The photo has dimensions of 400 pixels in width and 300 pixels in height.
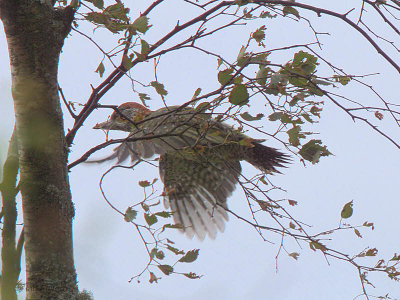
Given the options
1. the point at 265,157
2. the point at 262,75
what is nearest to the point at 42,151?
the point at 262,75

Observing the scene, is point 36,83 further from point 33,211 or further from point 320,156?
point 320,156

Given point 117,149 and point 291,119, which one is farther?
point 117,149

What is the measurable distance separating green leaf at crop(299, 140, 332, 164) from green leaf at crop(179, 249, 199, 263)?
1.70 feet

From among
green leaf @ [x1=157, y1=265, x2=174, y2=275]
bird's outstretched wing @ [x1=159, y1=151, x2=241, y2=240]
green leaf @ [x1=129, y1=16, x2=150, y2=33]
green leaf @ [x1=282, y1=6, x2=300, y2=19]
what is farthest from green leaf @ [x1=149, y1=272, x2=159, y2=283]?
bird's outstretched wing @ [x1=159, y1=151, x2=241, y2=240]

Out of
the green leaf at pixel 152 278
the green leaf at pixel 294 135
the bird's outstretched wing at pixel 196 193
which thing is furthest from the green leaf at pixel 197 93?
the bird's outstretched wing at pixel 196 193

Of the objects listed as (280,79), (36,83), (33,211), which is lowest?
(33,211)

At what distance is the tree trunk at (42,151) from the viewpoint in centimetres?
150

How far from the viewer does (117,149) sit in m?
4.13

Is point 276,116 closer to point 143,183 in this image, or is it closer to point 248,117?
point 248,117

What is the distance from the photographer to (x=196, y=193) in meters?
4.63

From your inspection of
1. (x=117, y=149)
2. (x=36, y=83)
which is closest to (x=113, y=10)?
(x=36, y=83)

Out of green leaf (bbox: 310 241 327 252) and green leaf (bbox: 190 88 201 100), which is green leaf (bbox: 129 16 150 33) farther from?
green leaf (bbox: 310 241 327 252)

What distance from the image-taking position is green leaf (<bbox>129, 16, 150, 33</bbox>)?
5.43 ft

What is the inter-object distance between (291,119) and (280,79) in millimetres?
287
